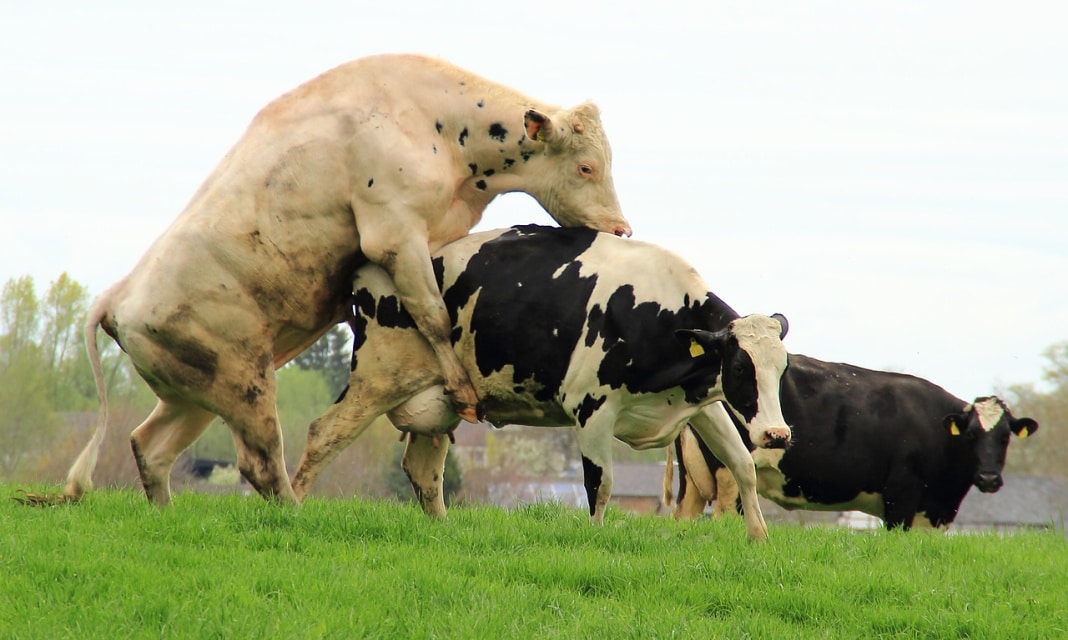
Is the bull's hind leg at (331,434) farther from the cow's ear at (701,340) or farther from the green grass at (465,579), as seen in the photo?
the cow's ear at (701,340)

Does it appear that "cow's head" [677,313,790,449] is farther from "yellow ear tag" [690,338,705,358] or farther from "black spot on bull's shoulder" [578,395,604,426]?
"black spot on bull's shoulder" [578,395,604,426]

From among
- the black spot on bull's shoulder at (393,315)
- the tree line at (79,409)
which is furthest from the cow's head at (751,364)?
the tree line at (79,409)

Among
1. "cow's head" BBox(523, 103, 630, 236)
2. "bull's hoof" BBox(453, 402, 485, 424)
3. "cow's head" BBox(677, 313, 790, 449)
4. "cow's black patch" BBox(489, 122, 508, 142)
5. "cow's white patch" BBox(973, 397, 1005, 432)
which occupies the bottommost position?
"cow's white patch" BBox(973, 397, 1005, 432)

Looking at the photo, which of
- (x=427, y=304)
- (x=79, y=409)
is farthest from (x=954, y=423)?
(x=79, y=409)

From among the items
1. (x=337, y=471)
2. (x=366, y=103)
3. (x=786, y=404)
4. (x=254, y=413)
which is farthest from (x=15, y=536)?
(x=337, y=471)

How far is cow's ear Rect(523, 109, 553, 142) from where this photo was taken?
32.7 feet

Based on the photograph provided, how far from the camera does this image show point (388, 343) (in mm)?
9984

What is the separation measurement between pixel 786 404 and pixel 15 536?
8.64 metres

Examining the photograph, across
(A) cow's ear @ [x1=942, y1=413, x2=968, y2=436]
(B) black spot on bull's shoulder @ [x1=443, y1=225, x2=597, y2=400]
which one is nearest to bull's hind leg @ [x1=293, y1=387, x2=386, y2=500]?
(B) black spot on bull's shoulder @ [x1=443, y1=225, x2=597, y2=400]

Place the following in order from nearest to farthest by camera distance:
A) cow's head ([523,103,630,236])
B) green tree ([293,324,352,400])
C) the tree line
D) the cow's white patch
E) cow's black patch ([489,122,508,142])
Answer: cow's black patch ([489,122,508,142]) < cow's head ([523,103,630,236]) < the cow's white patch < the tree line < green tree ([293,324,352,400])

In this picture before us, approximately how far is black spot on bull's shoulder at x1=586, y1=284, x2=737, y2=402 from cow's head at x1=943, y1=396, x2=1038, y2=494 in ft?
16.4

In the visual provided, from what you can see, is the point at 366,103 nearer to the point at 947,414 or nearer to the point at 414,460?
the point at 414,460

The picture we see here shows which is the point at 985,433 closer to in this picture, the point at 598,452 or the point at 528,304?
the point at 598,452

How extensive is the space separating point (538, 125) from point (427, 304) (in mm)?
1761
